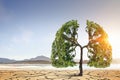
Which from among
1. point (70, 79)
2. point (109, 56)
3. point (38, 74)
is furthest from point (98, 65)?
point (38, 74)

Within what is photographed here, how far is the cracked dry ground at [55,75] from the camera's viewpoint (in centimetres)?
3322

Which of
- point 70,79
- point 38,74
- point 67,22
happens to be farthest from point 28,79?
point 67,22

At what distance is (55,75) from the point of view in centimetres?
3419

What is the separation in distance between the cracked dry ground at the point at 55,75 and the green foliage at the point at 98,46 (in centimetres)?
158

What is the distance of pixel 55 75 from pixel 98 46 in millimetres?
5765

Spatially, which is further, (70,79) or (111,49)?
(111,49)

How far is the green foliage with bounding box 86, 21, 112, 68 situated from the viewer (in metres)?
33.8

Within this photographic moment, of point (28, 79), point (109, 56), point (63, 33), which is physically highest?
point (63, 33)

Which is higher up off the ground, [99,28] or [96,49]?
[99,28]

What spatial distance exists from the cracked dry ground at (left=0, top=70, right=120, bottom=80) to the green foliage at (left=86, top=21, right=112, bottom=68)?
1583 mm

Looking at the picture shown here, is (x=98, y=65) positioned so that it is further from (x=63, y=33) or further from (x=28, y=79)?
(x=28, y=79)

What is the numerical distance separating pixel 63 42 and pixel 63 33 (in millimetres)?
1005

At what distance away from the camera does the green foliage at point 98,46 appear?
3384 cm

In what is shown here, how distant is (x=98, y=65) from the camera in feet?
114
